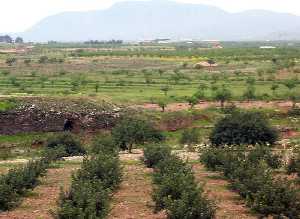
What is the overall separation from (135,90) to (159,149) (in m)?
A: 39.0

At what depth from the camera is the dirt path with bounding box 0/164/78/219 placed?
64.8 feet

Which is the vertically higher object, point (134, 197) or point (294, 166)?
point (294, 166)

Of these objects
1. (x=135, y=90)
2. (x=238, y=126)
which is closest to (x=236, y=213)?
(x=238, y=126)

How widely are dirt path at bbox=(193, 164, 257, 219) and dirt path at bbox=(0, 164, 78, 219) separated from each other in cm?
590

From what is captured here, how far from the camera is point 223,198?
22.5 metres

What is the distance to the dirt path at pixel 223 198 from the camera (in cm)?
1966

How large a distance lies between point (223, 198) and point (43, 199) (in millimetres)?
7038

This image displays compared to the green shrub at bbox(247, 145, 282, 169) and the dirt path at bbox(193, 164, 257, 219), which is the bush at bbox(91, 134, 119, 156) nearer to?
the dirt path at bbox(193, 164, 257, 219)

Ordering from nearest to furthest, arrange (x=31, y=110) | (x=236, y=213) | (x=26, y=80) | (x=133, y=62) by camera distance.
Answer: (x=236, y=213)
(x=31, y=110)
(x=26, y=80)
(x=133, y=62)

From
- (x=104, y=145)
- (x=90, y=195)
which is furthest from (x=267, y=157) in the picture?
(x=90, y=195)

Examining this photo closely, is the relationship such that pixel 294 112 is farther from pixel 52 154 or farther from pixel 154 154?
pixel 52 154

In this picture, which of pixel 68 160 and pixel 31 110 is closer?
pixel 68 160

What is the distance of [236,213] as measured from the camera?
19906 mm

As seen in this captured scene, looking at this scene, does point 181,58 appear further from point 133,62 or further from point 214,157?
point 214,157
